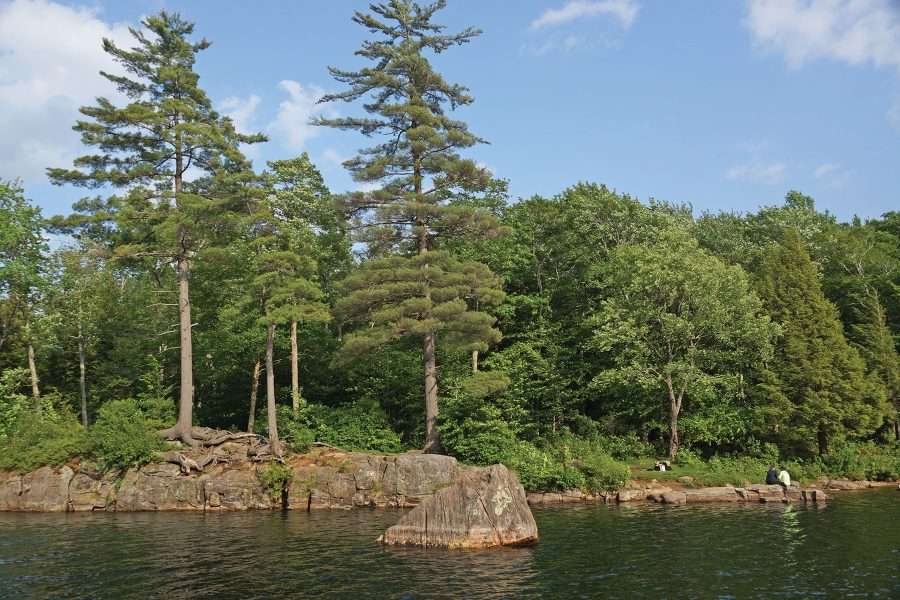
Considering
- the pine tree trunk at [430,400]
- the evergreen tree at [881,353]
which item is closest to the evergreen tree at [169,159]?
the pine tree trunk at [430,400]

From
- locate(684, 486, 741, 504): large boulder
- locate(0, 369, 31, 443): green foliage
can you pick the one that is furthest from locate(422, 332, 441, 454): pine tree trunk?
locate(0, 369, 31, 443): green foliage

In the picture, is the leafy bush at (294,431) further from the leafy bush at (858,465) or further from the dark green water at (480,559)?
the leafy bush at (858,465)

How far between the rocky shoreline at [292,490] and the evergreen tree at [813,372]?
23.2 feet

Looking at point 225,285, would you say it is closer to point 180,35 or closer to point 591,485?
point 180,35

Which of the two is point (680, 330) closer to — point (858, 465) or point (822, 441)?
point (822, 441)

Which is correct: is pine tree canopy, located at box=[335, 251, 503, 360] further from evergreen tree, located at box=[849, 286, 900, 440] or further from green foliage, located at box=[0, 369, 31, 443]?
evergreen tree, located at box=[849, 286, 900, 440]

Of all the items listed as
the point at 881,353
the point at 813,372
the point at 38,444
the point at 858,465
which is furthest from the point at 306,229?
the point at 881,353

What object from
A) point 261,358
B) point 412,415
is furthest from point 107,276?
point 412,415

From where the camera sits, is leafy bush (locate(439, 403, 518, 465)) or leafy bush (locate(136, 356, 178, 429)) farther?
leafy bush (locate(136, 356, 178, 429))

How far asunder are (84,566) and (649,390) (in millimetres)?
32129

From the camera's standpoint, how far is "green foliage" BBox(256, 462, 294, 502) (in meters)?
31.5

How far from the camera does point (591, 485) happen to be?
107ft

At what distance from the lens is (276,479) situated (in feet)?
104

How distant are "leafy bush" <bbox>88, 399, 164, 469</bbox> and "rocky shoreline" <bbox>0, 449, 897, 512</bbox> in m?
0.60
